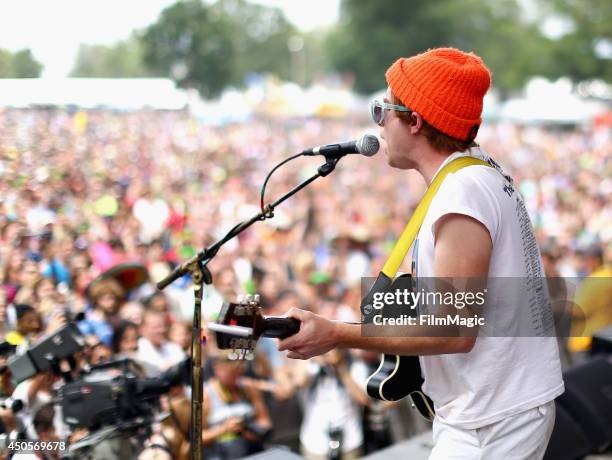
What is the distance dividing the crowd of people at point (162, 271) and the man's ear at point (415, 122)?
0.83m

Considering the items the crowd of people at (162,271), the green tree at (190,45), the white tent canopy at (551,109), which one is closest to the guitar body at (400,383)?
the crowd of people at (162,271)

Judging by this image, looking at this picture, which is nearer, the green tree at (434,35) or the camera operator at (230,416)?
the camera operator at (230,416)

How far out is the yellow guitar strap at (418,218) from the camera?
172 cm

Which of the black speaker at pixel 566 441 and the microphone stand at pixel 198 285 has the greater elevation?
the microphone stand at pixel 198 285

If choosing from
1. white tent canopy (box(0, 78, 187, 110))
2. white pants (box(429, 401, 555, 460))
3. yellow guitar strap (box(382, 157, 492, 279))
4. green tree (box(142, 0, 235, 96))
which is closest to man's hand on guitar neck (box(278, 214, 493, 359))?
yellow guitar strap (box(382, 157, 492, 279))

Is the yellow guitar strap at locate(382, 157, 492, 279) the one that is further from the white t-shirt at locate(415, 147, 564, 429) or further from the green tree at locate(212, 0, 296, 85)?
the green tree at locate(212, 0, 296, 85)

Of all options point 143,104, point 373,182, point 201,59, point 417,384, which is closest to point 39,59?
point 143,104

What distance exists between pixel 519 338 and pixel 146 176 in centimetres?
503

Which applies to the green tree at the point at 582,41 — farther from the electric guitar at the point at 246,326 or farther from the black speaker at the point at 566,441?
the electric guitar at the point at 246,326

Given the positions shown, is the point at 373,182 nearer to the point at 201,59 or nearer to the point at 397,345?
the point at 201,59

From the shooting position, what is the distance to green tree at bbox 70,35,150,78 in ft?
14.5

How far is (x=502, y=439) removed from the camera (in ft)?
5.56

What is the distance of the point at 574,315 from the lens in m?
2.77

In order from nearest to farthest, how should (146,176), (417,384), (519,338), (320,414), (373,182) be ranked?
(519,338)
(417,384)
(320,414)
(146,176)
(373,182)
